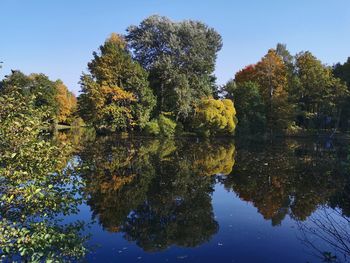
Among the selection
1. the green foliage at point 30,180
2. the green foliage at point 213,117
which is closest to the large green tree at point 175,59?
the green foliage at point 213,117

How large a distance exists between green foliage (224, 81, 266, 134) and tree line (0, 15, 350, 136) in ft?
0.18

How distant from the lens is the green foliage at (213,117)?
44544 mm

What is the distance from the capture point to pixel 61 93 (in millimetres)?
85000

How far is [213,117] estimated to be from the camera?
147ft

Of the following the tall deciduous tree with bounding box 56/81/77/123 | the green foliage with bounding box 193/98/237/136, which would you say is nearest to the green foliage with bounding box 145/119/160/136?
the green foliage with bounding box 193/98/237/136

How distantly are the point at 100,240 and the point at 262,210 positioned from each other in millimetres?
6125

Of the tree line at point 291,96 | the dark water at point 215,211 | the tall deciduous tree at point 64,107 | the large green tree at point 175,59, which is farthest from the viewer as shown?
the tall deciduous tree at point 64,107

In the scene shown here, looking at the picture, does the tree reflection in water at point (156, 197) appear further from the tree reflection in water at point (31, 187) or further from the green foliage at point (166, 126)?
the green foliage at point (166, 126)

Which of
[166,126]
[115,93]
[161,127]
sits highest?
[115,93]

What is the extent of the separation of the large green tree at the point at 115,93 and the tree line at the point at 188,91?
0.12 metres

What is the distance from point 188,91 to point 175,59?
480cm

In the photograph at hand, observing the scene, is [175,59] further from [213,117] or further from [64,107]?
[64,107]

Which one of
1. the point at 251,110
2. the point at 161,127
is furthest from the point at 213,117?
the point at 251,110

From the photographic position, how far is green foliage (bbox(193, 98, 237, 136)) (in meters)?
44.5
